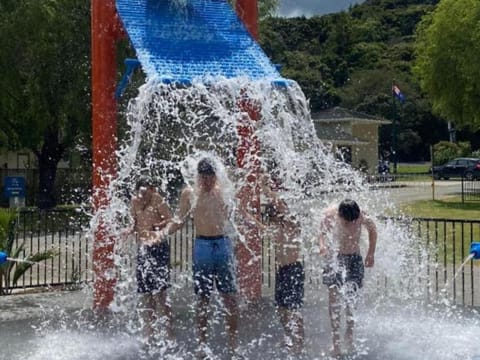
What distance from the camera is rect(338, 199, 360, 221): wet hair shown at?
6.33 meters

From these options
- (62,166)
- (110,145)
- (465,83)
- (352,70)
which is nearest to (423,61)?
(465,83)

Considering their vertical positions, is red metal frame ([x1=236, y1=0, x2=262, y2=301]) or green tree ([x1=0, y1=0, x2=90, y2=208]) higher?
green tree ([x1=0, y1=0, x2=90, y2=208])

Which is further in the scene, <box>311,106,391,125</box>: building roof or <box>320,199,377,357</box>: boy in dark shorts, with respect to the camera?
<box>311,106,391,125</box>: building roof

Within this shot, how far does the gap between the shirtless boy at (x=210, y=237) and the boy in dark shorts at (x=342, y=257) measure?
872 mm

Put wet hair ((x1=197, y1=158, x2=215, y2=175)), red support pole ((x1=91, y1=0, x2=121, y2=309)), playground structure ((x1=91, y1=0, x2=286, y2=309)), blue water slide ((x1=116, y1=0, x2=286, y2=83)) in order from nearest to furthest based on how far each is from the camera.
Answer: wet hair ((x1=197, y1=158, x2=215, y2=175)) < blue water slide ((x1=116, y1=0, x2=286, y2=83)) < playground structure ((x1=91, y1=0, x2=286, y2=309)) < red support pole ((x1=91, y1=0, x2=121, y2=309))

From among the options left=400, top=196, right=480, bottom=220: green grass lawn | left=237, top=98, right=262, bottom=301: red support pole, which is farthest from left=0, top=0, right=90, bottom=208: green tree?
left=237, top=98, right=262, bottom=301: red support pole

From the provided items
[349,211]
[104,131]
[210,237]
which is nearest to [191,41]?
[104,131]

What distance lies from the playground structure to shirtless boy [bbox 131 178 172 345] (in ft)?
4.45

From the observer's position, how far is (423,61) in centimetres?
3078

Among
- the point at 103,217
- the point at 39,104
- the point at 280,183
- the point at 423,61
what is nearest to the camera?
the point at 280,183

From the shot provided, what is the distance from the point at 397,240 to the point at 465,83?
72.5ft

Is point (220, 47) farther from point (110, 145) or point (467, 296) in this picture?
point (467, 296)

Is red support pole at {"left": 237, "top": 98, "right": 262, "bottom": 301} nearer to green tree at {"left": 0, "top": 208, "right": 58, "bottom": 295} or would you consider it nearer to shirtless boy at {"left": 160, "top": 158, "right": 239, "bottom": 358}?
shirtless boy at {"left": 160, "top": 158, "right": 239, "bottom": 358}

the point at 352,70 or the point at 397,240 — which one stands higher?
the point at 352,70
